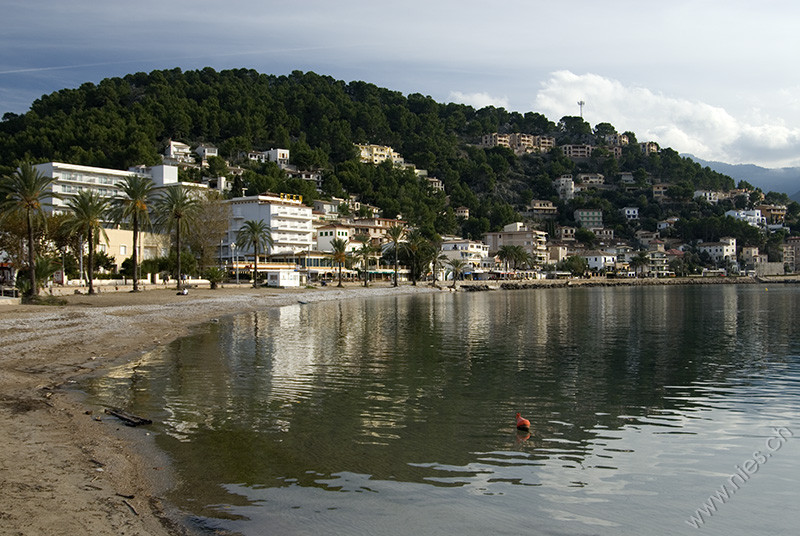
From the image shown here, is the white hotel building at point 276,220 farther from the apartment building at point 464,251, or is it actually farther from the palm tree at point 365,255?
the apartment building at point 464,251

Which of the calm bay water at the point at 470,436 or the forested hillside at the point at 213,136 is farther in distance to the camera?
the forested hillside at the point at 213,136

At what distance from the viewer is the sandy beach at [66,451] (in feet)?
26.3

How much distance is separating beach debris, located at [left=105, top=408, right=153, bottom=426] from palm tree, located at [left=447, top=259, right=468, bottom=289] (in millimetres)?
111108

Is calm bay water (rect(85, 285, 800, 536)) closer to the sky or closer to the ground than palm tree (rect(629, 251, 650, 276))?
closer to the ground

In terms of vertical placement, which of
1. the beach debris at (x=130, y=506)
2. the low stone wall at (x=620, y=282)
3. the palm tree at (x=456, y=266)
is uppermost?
the palm tree at (x=456, y=266)

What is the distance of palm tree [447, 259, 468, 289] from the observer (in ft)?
422

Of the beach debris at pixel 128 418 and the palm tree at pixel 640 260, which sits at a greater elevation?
the palm tree at pixel 640 260

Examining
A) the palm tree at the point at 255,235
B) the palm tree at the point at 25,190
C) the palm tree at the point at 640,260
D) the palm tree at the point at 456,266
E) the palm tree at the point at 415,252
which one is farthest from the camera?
the palm tree at the point at 640,260

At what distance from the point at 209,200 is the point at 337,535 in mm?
89757

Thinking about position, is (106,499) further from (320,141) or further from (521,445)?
(320,141)

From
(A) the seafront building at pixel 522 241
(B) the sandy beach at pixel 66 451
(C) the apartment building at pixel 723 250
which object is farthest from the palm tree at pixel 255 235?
(C) the apartment building at pixel 723 250

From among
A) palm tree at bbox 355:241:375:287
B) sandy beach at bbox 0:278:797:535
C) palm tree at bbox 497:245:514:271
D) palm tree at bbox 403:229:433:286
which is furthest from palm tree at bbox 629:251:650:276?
sandy beach at bbox 0:278:797:535

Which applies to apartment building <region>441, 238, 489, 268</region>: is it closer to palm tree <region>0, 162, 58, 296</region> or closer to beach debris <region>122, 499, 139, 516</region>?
palm tree <region>0, 162, 58, 296</region>

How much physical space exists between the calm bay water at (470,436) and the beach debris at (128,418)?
52 cm
